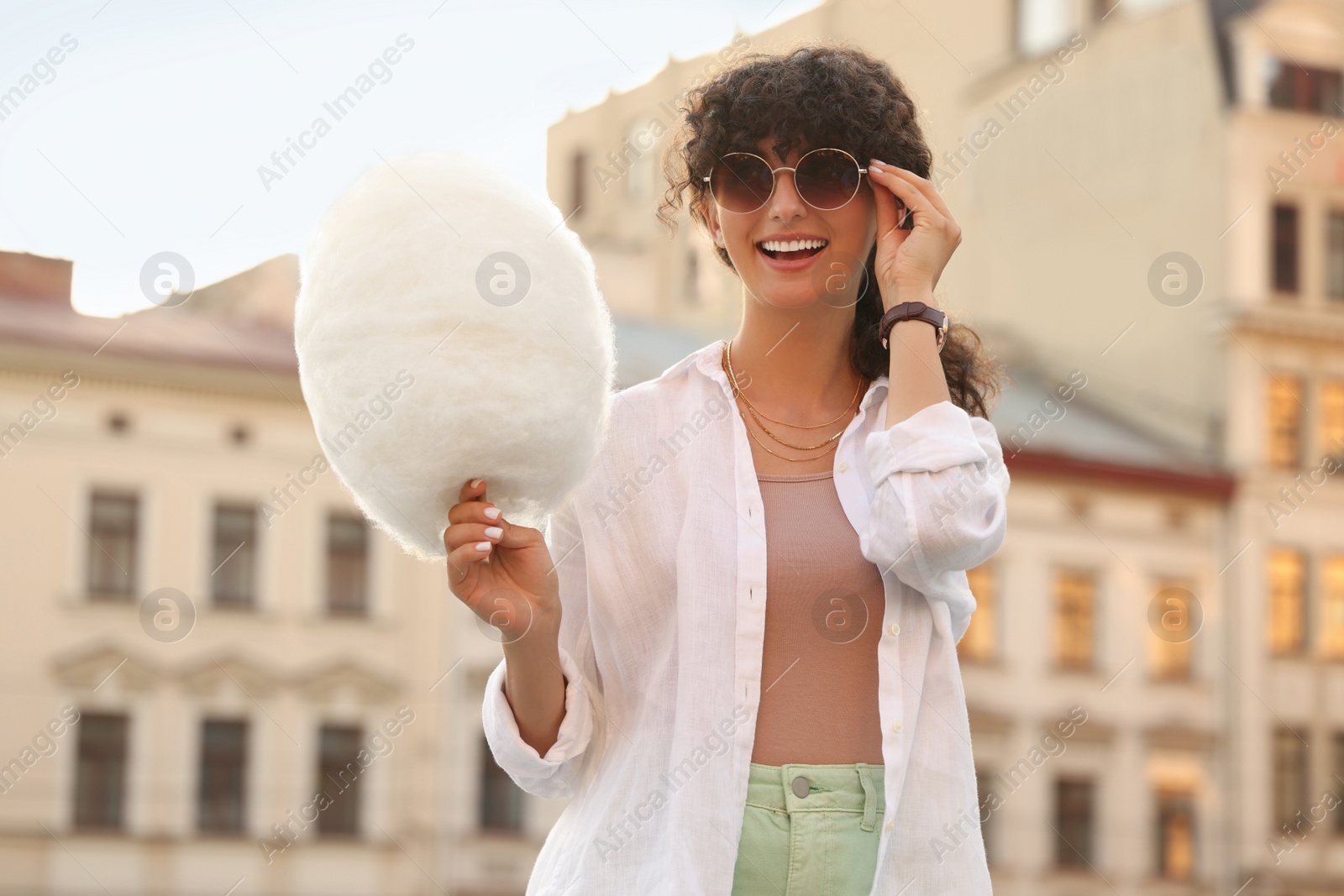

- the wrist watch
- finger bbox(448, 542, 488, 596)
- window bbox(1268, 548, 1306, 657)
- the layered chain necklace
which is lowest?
finger bbox(448, 542, 488, 596)

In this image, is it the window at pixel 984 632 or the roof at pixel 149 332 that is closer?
the roof at pixel 149 332

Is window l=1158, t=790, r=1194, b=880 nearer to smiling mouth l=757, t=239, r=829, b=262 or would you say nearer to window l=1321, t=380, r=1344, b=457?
window l=1321, t=380, r=1344, b=457

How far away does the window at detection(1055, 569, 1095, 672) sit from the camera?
24.7 metres

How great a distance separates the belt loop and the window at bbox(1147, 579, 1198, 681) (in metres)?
23.7

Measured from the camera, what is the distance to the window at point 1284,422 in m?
25.6

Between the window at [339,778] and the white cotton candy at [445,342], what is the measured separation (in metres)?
19.8

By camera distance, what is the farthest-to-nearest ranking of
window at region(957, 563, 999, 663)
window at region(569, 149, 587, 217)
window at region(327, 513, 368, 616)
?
1. window at region(569, 149, 587, 217)
2. window at region(957, 563, 999, 663)
3. window at region(327, 513, 368, 616)

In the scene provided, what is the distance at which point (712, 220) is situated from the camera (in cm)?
266

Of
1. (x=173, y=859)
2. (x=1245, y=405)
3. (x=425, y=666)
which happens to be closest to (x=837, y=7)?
(x=1245, y=405)

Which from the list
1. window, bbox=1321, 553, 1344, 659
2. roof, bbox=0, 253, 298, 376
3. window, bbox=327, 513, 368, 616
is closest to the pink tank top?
roof, bbox=0, 253, 298, 376

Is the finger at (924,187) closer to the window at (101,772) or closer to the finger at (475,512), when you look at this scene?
A: the finger at (475,512)

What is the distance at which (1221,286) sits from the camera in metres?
25.4

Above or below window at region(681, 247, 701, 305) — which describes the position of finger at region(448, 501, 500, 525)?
below

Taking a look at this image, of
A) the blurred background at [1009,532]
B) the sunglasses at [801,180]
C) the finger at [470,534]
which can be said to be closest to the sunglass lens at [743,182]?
the sunglasses at [801,180]
